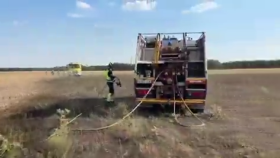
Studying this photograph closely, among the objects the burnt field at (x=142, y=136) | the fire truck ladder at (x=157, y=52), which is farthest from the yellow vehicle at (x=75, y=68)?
the fire truck ladder at (x=157, y=52)

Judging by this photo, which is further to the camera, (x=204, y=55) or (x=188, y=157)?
(x=204, y=55)

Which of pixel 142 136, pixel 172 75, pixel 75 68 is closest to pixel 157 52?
pixel 172 75

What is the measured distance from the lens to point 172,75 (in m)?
13.8

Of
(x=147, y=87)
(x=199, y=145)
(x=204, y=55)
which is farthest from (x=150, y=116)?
(x=199, y=145)

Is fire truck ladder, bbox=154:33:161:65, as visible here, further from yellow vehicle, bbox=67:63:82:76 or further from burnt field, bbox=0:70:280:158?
yellow vehicle, bbox=67:63:82:76

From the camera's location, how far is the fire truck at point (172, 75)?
43.8ft

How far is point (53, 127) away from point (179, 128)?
370 cm

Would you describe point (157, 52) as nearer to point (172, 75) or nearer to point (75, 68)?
point (172, 75)

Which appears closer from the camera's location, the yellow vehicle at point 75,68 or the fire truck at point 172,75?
the fire truck at point 172,75

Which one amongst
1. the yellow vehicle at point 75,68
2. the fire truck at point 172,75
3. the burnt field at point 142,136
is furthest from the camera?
the yellow vehicle at point 75,68

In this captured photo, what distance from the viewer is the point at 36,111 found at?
1541 centimetres

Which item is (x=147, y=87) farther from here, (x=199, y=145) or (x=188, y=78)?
(x=199, y=145)

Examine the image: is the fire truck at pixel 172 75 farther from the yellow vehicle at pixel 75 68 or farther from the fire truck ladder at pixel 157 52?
the yellow vehicle at pixel 75 68

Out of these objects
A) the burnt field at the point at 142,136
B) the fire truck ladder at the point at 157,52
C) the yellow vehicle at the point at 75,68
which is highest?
the fire truck ladder at the point at 157,52
